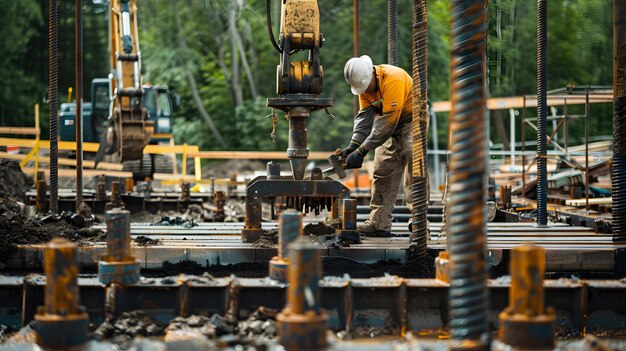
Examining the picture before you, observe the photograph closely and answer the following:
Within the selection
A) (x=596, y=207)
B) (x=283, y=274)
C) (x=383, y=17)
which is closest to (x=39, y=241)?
(x=283, y=274)

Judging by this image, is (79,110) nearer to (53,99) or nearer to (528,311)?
(53,99)

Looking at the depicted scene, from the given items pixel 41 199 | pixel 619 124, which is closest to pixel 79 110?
pixel 41 199

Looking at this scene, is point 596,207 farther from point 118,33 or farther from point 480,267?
point 480,267

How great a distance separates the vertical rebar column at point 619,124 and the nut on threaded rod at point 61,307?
221 inches

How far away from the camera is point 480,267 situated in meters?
4.88

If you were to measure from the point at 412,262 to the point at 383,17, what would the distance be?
2809 cm

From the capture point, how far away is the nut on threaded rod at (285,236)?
6543mm

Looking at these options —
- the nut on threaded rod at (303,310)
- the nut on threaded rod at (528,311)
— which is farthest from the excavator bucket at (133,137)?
the nut on threaded rod at (528,311)

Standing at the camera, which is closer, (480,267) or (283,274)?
(480,267)

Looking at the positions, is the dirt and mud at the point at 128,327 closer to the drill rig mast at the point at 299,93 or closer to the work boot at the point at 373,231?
the drill rig mast at the point at 299,93

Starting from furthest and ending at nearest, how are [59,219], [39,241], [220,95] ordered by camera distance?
[220,95] < [59,219] < [39,241]

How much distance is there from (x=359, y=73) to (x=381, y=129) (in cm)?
63

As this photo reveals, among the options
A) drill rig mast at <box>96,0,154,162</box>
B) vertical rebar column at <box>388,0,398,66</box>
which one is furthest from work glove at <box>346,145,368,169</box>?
vertical rebar column at <box>388,0,398,66</box>

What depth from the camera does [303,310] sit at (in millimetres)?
5262
